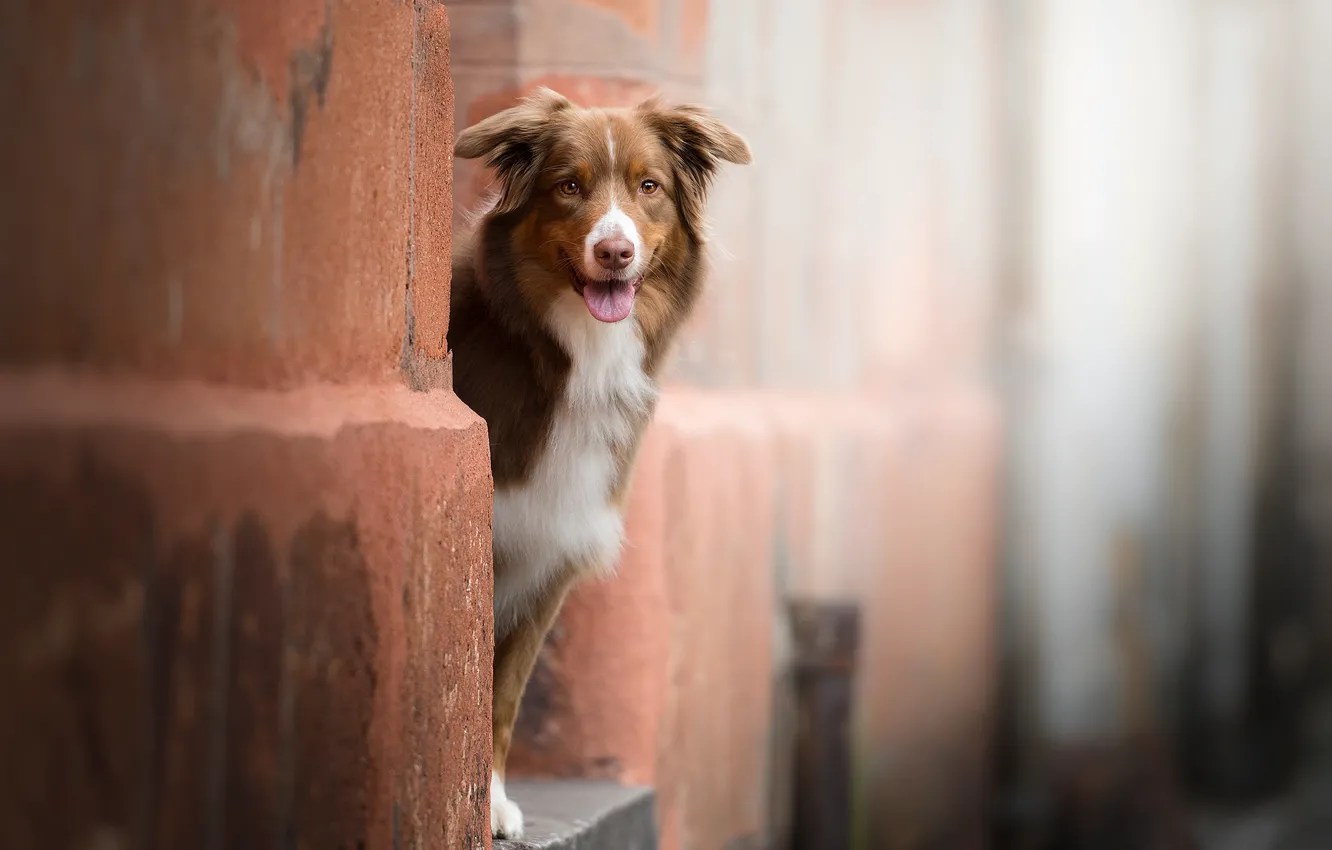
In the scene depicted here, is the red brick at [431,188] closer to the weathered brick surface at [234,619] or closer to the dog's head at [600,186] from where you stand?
the weathered brick surface at [234,619]

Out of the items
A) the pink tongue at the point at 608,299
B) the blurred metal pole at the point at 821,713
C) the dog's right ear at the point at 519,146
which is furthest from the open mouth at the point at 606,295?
the blurred metal pole at the point at 821,713

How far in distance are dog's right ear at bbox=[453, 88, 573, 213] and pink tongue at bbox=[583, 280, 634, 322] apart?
266 millimetres

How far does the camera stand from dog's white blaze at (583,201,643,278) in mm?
3018

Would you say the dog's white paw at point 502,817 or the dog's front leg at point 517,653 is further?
the dog's front leg at point 517,653

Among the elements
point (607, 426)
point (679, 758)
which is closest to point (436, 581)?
point (607, 426)

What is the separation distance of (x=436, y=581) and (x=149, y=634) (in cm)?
67

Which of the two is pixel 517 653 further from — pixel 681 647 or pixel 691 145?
pixel 691 145

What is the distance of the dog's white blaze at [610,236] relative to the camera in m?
3.02

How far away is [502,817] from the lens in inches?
118

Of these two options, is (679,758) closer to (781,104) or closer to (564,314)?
(564,314)

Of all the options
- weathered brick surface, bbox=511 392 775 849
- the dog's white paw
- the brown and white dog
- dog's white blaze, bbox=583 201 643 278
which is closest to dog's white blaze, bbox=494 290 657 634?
the brown and white dog

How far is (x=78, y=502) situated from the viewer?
4.81 ft

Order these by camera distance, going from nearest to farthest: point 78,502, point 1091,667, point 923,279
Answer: point 78,502 < point 923,279 < point 1091,667

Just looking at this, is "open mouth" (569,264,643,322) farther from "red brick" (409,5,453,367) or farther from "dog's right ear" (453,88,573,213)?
"red brick" (409,5,453,367)
